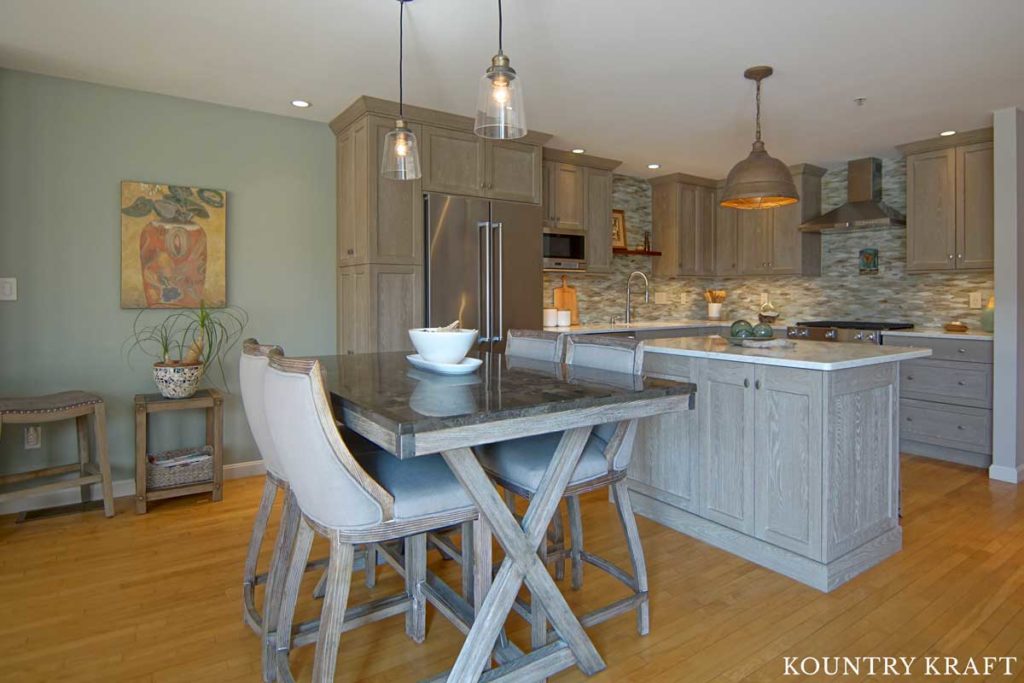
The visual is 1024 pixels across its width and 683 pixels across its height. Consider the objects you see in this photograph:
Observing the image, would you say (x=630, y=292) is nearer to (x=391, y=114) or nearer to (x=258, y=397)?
(x=391, y=114)

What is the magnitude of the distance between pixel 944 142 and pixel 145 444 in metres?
5.74

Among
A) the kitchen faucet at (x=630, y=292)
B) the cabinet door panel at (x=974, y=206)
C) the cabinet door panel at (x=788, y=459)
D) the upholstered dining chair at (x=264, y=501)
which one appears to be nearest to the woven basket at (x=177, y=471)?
the upholstered dining chair at (x=264, y=501)

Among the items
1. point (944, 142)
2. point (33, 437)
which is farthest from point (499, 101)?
point (944, 142)

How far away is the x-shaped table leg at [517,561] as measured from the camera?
1633mm

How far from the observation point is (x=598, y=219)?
539 cm

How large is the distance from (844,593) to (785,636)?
1.54 ft

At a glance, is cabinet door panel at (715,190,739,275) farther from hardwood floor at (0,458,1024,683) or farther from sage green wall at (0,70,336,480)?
sage green wall at (0,70,336,480)

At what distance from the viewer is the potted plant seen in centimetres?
344

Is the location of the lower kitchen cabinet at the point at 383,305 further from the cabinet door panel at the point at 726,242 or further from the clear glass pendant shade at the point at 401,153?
the cabinet door panel at the point at 726,242

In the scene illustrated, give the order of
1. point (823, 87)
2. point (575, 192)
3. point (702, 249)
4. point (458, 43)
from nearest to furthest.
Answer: point (458, 43), point (823, 87), point (575, 192), point (702, 249)

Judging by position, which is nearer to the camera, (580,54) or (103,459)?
(580,54)

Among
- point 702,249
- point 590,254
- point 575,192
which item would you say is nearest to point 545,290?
point 590,254

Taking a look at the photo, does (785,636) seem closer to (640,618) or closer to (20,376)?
(640,618)

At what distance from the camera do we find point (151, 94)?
3619 millimetres
